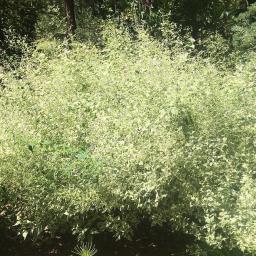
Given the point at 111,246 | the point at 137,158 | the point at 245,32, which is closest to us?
the point at 137,158

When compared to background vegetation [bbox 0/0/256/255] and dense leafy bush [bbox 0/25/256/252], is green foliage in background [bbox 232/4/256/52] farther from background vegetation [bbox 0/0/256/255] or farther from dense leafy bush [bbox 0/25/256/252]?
dense leafy bush [bbox 0/25/256/252]

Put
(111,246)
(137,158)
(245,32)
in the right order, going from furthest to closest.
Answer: (245,32), (111,246), (137,158)

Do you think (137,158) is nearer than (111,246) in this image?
Yes

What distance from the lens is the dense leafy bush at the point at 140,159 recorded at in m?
3.61

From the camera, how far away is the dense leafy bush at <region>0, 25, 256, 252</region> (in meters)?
3.61

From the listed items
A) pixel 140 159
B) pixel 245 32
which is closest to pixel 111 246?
pixel 140 159

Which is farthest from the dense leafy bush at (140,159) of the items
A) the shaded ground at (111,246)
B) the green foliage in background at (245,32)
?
the green foliage in background at (245,32)

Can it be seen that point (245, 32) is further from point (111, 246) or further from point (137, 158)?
point (137, 158)

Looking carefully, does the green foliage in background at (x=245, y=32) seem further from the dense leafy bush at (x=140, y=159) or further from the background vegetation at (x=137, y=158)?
the dense leafy bush at (x=140, y=159)

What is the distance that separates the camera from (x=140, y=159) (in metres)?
3.62

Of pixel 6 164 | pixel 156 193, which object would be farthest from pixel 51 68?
pixel 156 193

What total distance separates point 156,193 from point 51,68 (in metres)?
3.33

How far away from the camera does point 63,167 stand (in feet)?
13.4

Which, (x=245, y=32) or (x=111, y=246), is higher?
(x=245, y=32)
